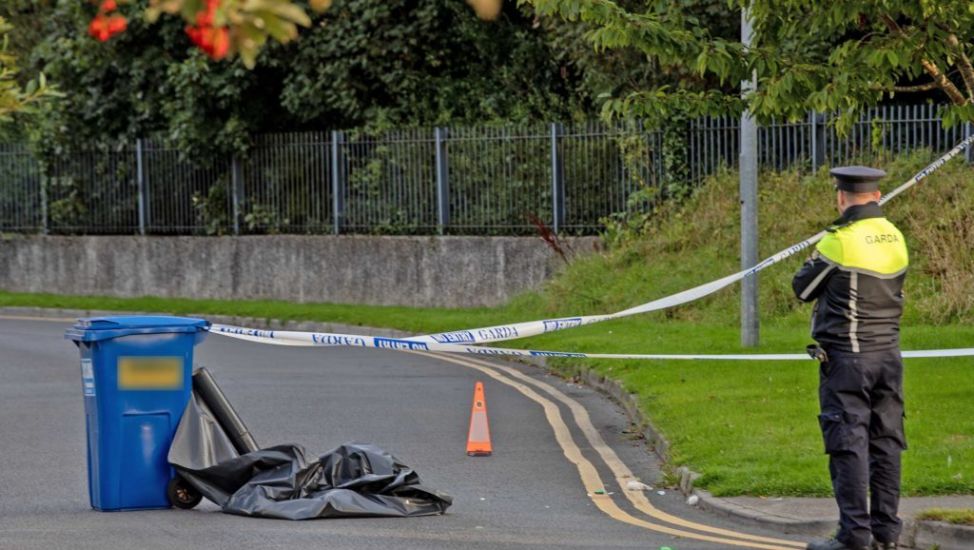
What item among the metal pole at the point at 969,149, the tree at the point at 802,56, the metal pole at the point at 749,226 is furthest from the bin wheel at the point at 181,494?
the metal pole at the point at 969,149

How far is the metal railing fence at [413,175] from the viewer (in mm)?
21141

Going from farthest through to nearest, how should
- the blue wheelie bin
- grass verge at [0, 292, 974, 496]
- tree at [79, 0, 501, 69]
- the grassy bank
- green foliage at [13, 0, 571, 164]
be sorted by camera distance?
green foliage at [13, 0, 571, 164]
the grassy bank
grass verge at [0, 292, 974, 496]
the blue wheelie bin
tree at [79, 0, 501, 69]

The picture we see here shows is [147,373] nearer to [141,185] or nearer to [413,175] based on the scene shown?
[413,175]

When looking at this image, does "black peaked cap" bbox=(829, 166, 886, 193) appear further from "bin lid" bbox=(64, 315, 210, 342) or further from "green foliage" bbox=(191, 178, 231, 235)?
"green foliage" bbox=(191, 178, 231, 235)

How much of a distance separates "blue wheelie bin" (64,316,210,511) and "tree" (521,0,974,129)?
448 centimetres

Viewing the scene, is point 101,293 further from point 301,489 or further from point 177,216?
point 301,489

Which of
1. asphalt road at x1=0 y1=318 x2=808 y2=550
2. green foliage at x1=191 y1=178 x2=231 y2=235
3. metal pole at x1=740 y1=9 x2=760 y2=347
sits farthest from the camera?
green foliage at x1=191 y1=178 x2=231 y2=235

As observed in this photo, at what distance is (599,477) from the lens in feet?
32.8

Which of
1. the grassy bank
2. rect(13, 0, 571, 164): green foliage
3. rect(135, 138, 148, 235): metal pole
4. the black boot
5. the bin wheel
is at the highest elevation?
rect(13, 0, 571, 164): green foliage

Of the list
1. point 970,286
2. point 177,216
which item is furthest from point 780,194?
point 177,216

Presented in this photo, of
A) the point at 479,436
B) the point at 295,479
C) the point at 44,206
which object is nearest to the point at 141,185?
the point at 44,206

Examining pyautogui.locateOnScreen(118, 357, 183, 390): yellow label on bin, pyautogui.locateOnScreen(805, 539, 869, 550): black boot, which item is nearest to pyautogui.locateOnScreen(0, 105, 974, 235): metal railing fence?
pyautogui.locateOnScreen(118, 357, 183, 390): yellow label on bin

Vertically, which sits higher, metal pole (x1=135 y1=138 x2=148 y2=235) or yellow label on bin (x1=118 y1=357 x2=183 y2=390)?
metal pole (x1=135 y1=138 x2=148 y2=235)

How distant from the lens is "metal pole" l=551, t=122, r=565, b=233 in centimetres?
2300
